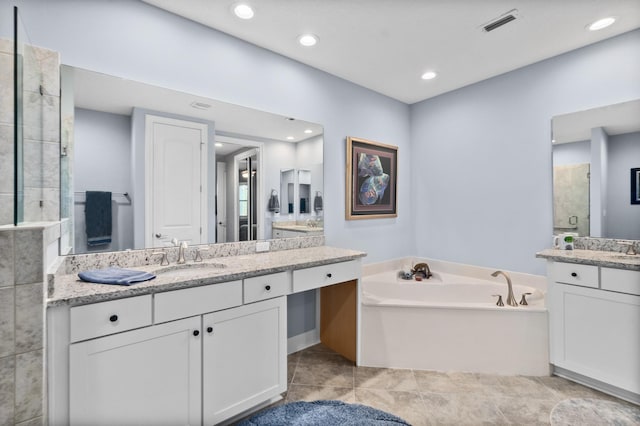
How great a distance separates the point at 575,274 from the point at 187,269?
2658mm

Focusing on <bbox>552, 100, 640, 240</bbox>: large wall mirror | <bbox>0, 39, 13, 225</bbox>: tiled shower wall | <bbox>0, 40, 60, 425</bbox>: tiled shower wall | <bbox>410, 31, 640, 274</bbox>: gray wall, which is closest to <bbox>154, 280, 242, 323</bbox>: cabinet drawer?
<bbox>0, 40, 60, 425</bbox>: tiled shower wall

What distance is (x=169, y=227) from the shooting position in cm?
195

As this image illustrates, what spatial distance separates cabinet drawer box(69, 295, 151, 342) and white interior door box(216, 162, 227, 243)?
83 centimetres

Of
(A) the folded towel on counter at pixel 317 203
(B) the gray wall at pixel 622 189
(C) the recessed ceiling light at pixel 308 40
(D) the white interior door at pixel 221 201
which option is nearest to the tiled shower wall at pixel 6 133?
(D) the white interior door at pixel 221 201

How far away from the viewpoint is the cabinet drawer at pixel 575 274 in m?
2.03

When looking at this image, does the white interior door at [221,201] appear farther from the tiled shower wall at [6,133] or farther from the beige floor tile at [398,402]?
the beige floor tile at [398,402]

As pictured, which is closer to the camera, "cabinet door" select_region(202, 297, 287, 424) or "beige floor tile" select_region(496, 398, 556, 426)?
"cabinet door" select_region(202, 297, 287, 424)

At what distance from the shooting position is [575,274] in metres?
2.10

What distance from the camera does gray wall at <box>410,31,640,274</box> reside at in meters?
2.37

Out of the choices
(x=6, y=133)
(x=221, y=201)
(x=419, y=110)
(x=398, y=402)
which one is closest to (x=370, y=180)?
(x=419, y=110)

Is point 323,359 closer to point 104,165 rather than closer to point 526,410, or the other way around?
point 526,410

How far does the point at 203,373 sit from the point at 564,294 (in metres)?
2.47

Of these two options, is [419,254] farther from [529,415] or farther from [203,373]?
[203,373]

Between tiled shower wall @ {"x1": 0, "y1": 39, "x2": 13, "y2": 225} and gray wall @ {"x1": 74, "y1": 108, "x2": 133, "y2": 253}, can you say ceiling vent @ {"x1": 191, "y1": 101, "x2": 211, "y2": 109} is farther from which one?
tiled shower wall @ {"x1": 0, "y1": 39, "x2": 13, "y2": 225}
